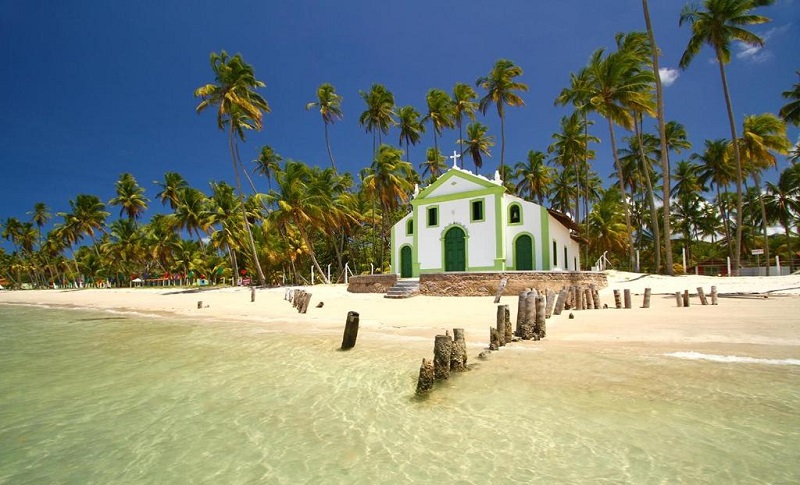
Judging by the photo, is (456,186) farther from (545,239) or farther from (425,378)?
(425,378)

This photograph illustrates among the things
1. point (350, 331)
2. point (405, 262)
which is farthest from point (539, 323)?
point (405, 262)

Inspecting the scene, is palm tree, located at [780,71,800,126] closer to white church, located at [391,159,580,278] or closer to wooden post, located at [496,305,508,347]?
white church, located at [391,159,580,278]

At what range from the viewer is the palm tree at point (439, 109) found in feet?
131

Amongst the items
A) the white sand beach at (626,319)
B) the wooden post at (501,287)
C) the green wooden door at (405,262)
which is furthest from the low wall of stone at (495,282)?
the green wooden door at (405,262)

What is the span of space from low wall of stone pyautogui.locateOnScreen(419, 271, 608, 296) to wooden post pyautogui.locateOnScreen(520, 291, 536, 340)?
10.1m

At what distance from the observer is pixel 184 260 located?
5709cm

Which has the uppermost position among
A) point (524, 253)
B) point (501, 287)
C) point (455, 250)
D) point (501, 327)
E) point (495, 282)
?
point (455, 250)

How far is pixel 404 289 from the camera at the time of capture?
22469 mm

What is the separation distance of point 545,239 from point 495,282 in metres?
5.09

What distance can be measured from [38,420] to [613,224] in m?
46.0

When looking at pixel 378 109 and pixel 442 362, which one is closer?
pixel 442 362

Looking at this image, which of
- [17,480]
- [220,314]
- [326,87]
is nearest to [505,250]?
[220,314]

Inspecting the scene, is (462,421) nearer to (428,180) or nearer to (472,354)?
(472,354)

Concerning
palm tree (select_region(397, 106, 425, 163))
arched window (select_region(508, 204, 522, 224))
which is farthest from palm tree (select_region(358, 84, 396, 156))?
arched window (select_region(508, 204, 522, 224))
